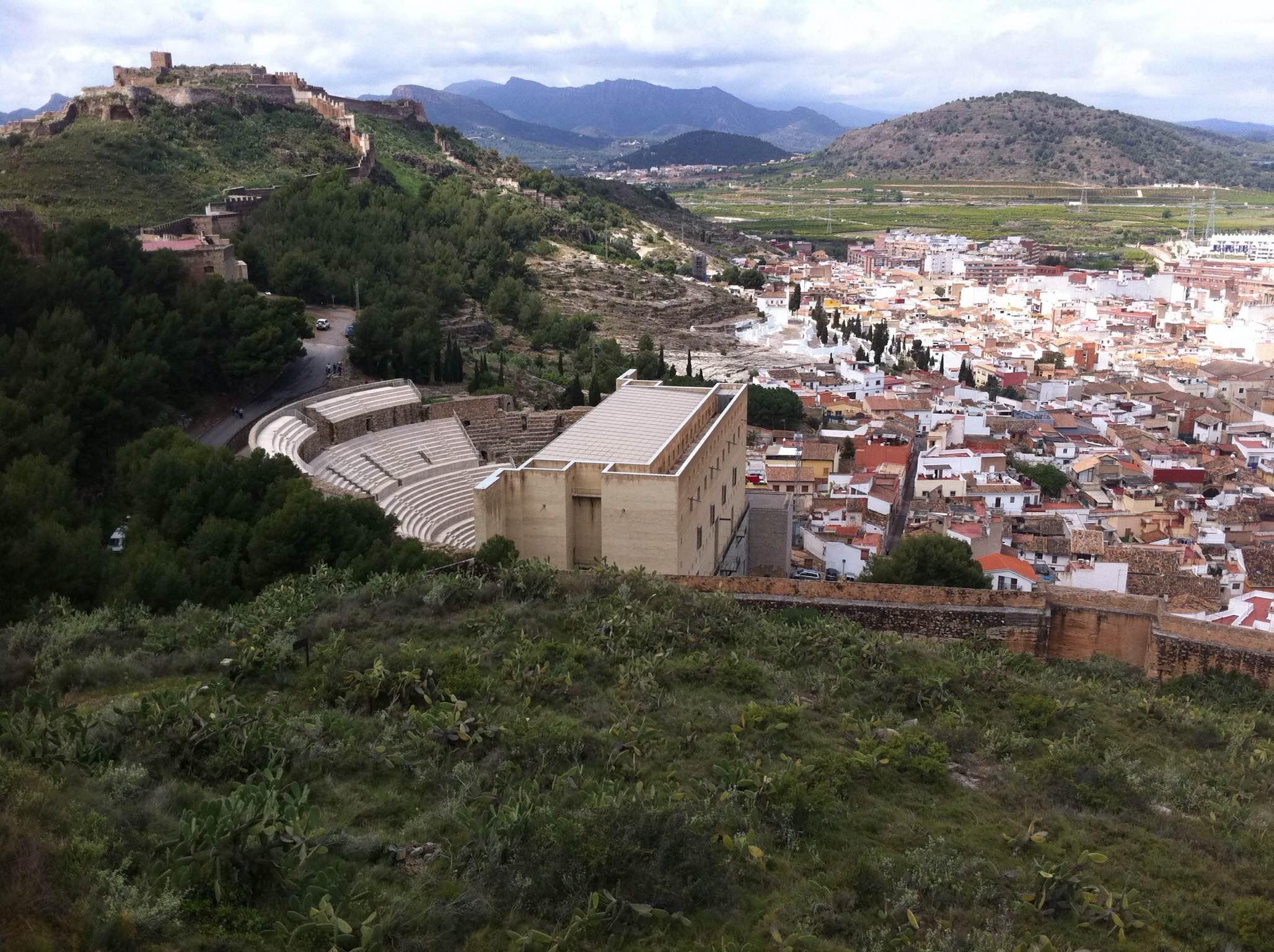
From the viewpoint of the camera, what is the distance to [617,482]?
1521cm

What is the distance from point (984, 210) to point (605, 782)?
400 ft

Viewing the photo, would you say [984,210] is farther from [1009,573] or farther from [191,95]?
[1009,573]

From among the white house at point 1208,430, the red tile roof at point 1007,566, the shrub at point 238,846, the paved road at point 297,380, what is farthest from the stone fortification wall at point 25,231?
the white house at point 1208,430

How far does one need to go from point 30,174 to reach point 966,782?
35003 mm

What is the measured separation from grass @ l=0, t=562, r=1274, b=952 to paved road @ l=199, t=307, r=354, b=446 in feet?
34.5

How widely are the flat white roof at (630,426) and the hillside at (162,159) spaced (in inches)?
782

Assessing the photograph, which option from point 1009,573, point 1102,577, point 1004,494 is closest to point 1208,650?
point 1009,573

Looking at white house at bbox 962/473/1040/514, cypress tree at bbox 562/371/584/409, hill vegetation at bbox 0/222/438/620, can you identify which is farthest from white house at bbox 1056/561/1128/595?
hill vegetation at bbox 0/222/438/620

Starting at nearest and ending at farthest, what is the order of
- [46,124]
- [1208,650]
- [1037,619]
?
[1208,650], [1037,619], [46,124]

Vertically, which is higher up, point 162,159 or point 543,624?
point 162,159

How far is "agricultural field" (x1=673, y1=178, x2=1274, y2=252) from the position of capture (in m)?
104

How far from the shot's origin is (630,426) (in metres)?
18.2

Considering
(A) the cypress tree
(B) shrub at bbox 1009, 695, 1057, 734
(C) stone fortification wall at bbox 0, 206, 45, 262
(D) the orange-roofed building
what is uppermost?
(C) stone fortification wall at bbox 0, 206, 45, 262

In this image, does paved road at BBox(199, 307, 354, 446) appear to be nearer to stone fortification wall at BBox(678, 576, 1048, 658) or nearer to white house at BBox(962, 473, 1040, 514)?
stone fortification wall at BBox(678, 576, 1048, 658)
